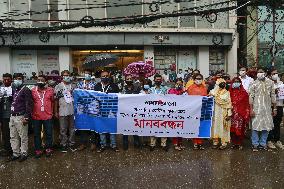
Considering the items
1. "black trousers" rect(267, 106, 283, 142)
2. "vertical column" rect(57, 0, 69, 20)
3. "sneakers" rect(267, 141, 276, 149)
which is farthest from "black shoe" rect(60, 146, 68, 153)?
"vertical column" rect(57, 0, 69, 20)

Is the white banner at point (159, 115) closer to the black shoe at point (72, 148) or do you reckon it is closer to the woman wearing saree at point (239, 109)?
the woman wearing saree at point (239, 109)

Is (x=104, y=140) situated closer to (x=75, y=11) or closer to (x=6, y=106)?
(x=6, y=106)

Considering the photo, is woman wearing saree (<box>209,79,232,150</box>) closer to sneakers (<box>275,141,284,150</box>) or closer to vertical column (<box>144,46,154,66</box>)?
sneakers (<box>275,141,284,150</box>)

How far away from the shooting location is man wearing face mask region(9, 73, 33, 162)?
873 cm

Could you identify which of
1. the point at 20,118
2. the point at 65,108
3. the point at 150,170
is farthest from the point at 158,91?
the point at 20,118

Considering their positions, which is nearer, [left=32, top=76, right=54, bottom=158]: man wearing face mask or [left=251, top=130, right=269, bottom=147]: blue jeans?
[left=32, top=76, right=54, bottom=158]: man wearing face mask

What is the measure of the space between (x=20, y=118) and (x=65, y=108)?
1199mm

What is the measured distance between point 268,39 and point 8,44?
58.1 ft

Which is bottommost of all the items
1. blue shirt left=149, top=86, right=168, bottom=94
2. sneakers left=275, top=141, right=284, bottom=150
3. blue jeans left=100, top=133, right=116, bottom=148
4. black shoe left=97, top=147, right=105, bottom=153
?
black shoe left=97, top=147, right=105, bottom=153

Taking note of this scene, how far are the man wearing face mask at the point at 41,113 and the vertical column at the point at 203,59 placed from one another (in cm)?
1779

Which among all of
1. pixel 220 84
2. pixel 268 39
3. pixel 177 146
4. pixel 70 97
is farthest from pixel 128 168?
pixel 268 39

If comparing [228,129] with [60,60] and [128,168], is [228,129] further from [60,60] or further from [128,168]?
[60,60]

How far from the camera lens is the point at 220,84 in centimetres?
959

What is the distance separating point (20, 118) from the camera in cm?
875
